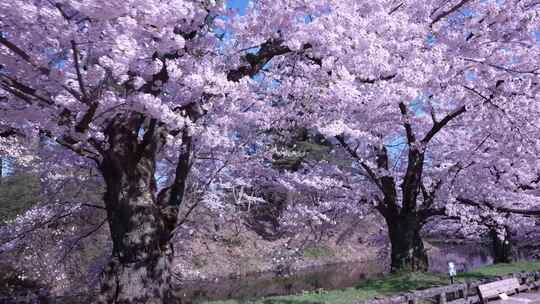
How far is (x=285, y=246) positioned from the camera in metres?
17.5

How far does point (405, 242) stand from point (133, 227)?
10591 mm

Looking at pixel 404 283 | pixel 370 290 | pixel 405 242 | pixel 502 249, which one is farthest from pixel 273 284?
pixel 370 290

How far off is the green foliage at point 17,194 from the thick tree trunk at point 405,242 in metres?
14.3

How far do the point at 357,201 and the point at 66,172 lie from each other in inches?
364

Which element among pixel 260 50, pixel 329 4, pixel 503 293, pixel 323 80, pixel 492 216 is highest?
pixel 329 4

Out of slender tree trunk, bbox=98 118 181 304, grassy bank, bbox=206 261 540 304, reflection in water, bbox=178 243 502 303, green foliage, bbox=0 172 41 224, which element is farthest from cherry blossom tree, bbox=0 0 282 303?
green foliage, bbox=0 172 41 224

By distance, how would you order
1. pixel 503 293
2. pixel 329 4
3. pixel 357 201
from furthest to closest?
pixel 357 201
pixel 503 293
pixel 329 4

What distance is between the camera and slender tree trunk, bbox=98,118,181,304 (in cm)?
749

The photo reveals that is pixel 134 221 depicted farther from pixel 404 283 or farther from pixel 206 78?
pixel 404 283

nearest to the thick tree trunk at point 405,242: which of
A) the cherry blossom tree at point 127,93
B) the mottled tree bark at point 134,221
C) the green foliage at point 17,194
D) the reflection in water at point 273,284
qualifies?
the reflection in water at point 273,284

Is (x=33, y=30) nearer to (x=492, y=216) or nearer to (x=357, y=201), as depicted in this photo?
(x=357, y=201)

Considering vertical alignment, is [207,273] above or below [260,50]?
below

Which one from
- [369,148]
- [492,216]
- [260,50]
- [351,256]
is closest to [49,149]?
[260,50]

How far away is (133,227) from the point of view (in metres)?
7.67
